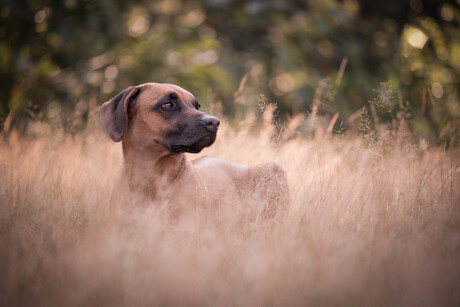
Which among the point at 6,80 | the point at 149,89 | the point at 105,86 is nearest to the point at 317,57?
the point at 105,86

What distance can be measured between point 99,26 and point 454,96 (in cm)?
849

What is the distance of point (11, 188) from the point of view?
3596 mm

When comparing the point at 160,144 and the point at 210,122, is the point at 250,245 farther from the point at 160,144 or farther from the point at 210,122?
the point at 160,144

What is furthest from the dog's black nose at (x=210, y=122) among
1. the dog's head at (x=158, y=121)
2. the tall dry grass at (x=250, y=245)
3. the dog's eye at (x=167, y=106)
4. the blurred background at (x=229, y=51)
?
the blurred background at (x=229, y=51)

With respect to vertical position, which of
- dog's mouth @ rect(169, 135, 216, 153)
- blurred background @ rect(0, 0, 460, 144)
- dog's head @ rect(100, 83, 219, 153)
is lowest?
blurred background @ rect(0, 0, 460, 144)

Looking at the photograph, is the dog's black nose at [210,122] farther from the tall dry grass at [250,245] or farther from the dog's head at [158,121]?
the tall dry grass at [250,245]

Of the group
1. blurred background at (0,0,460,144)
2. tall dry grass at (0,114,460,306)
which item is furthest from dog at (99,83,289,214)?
blurred background at (0,0,460,144)

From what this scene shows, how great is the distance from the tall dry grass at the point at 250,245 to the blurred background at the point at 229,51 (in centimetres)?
387

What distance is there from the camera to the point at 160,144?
3588 millimetres

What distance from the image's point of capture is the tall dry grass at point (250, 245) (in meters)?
2.23

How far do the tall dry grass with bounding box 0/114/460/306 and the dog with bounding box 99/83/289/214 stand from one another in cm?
24

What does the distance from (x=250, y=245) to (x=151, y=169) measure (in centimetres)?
Answer: 126

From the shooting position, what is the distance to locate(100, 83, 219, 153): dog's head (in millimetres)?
3527

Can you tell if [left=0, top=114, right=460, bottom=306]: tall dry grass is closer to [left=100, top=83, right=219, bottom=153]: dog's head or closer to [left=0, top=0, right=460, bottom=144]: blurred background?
[left=100, top=83, right=219, bottom=153]: dog's head
